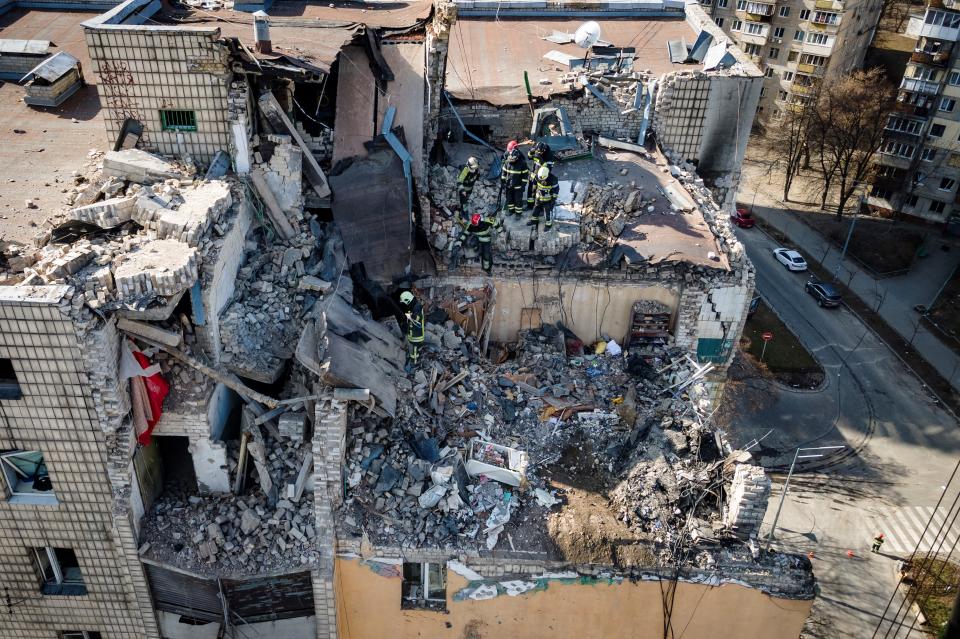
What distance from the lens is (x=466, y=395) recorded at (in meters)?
16.4

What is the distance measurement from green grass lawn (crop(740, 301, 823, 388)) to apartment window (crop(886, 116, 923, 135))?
16441 mm

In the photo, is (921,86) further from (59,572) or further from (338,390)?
(59,572)

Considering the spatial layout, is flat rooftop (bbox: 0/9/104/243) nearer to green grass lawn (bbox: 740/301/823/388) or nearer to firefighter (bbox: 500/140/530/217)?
firefighter (bbox: 500/140/530/217)

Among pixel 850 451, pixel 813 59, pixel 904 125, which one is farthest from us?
pixel 813 59

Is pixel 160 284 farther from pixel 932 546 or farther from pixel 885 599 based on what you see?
pixel 932 546

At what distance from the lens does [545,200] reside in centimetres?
1825

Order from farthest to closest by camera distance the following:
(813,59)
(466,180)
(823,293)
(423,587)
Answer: (813,59) → (823,293) → (466,180) → (423,587)

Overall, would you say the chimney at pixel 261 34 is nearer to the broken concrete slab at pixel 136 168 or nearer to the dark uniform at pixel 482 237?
the broken concrete slab at pixel 136 168

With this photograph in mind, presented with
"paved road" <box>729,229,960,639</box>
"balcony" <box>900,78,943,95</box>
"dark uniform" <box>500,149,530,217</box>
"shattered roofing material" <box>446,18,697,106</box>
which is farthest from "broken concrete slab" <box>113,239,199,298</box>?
"balcony" <box>900,78,943,95</box>

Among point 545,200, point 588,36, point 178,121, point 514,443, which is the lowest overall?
point 514,443

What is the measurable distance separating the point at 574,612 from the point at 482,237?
8241 mm

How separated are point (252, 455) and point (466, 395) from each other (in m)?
4.51

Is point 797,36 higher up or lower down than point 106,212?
lower down

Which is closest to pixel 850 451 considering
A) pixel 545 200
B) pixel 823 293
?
pixel 823 293
